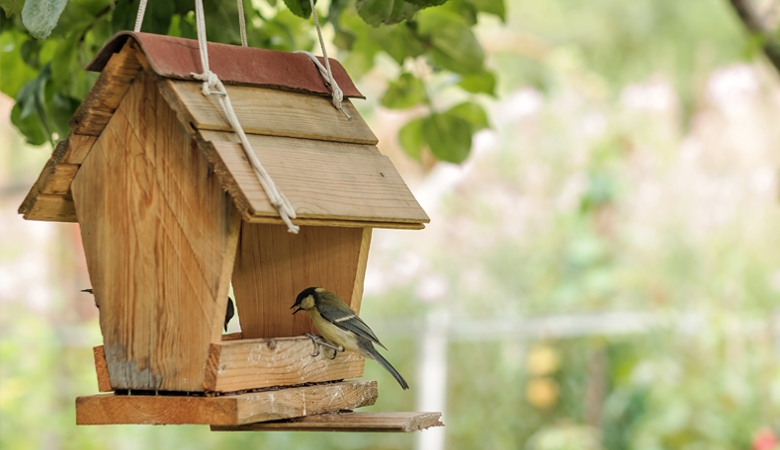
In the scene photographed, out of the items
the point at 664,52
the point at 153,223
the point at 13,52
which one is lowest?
the point at 153,223

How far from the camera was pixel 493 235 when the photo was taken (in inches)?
206

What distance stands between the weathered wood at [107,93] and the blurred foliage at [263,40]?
7.3 inches

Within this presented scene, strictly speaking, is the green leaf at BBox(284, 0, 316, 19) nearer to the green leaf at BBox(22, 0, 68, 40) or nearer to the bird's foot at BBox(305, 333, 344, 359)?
the green leaf at BBox(22, 0, 68, 40)

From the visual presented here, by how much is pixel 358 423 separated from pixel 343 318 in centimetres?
22

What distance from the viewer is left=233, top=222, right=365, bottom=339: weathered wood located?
5.45 ft

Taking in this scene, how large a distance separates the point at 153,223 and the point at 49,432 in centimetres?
429

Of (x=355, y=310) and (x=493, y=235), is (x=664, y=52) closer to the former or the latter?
(x=493, y=235)

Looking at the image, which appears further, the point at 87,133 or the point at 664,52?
the point at 664,52

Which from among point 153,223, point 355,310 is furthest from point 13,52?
point 355,310

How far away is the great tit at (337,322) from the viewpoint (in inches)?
59.2

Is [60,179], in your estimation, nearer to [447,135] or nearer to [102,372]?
[102,372]

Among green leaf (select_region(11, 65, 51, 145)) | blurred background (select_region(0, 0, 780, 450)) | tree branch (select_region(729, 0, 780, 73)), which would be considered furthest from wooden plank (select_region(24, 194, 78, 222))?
blurred background (select_region(0, 0, 780, 450))

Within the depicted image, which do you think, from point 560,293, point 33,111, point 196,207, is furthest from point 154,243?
point 560,293

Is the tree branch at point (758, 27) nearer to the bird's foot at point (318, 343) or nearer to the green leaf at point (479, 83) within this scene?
the green leaf at point (479, 83)
